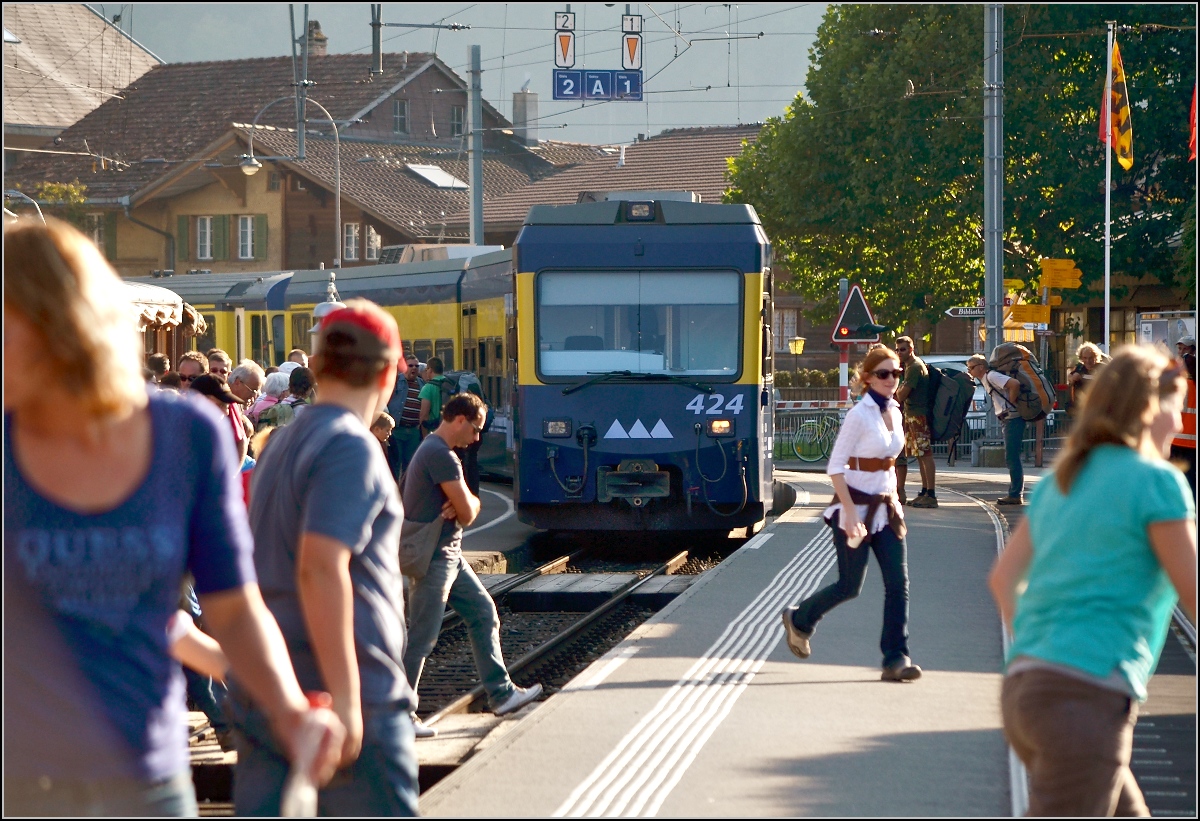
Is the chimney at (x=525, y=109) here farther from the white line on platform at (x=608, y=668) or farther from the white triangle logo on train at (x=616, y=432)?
the white line on platform at (x=608, y=668)

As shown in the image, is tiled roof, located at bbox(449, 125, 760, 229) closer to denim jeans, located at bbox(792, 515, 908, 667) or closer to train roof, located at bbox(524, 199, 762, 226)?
train roof, located at bbox(524, 199, 762, 226)

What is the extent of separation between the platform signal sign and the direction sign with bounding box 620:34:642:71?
7.09 metres

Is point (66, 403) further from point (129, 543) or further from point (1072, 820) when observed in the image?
point (1072, 820)

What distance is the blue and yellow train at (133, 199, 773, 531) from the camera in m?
15.5

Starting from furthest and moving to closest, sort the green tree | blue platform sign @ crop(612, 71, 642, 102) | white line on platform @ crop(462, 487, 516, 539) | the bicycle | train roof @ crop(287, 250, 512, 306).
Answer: the green tree < the bicycle < blue platform sign @ crop(612, 71, 642, 102) < train roof @ crop(287, 250, 512, 306) < white line on platform @ crop(462, 487, 516, 539)

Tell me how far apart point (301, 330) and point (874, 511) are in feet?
68.6

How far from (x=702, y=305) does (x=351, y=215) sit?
4312cm

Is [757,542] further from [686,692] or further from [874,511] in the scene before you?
[686,692]

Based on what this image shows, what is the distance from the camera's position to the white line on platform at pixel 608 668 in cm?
824

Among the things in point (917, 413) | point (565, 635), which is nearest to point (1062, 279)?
point (917, 413)

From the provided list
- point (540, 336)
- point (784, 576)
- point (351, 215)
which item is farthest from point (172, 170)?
point (784, 576)

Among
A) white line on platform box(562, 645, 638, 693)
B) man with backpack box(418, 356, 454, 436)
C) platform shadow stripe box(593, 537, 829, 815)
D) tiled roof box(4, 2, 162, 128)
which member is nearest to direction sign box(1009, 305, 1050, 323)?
man with backpack box(418, 356, 454, 436)

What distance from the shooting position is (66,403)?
9.30 ft

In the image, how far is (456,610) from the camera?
8.22 m
